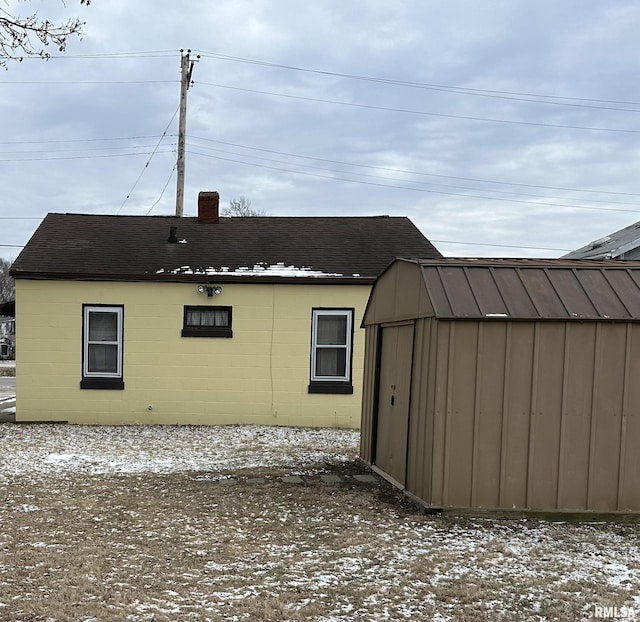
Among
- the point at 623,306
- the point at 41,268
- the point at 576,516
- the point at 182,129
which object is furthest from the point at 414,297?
the point at 182,129

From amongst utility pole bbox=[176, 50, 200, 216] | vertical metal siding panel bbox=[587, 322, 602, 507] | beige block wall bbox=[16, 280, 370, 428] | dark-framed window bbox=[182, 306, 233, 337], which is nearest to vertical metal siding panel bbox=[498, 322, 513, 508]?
vertical metal siding panel bbox=[587, 322, 602, 507]

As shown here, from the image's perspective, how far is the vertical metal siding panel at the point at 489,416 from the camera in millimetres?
6176

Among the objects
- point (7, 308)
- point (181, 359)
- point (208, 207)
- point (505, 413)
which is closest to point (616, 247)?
point (208, 207)

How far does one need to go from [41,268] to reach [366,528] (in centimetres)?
868

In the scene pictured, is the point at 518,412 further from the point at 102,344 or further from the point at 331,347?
the point at 102,344

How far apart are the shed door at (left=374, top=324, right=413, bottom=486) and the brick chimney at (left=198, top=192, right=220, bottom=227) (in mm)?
7137

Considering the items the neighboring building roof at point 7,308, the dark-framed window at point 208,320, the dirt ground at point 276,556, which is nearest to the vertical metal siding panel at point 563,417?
the dirt ground at point 276,556

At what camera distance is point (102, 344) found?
12219mm

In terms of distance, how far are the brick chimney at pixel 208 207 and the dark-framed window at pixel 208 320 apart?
9.27 ft

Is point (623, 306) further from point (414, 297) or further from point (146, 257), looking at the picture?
point (146, 257)

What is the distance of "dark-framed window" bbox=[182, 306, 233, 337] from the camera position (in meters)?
12.2

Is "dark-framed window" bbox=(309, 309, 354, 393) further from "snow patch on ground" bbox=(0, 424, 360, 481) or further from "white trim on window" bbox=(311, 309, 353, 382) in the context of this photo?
"snow patch on ground" bbox=(0, 424, 360, 481)

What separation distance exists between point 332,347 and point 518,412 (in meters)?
6.38

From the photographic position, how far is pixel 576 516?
6105 millimetres
